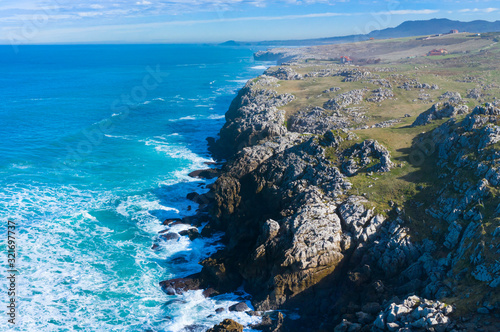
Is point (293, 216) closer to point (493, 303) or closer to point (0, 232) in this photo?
point (493, 303)

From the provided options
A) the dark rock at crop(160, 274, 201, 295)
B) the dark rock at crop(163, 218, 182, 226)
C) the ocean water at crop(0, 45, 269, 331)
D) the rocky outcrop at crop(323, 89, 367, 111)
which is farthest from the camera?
the rocky outcrop at crop(323, 89, 367, 111)

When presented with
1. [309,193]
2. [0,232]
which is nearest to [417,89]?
[309,193]

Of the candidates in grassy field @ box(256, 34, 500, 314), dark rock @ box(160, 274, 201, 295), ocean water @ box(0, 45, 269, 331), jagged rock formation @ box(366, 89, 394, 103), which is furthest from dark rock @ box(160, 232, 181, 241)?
jagged rock formation @ box(366, 89, 394, 103)

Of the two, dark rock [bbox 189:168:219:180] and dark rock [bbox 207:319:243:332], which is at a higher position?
dark rock [bbox 189:168:219:180]

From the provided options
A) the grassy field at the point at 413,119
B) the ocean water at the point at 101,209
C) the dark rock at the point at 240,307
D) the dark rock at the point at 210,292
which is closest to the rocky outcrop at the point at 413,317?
the grassy field at the point at 413,119

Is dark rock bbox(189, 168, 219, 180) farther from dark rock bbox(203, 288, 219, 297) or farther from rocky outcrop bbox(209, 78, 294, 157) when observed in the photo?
dark rock bbox(203, 288, 219, 297)

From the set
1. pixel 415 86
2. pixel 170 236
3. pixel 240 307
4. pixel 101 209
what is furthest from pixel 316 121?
pixel 240 307
